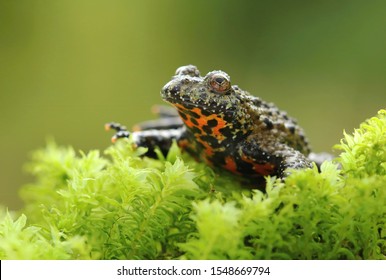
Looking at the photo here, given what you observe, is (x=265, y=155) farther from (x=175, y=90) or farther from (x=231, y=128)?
(x=175, y=90)

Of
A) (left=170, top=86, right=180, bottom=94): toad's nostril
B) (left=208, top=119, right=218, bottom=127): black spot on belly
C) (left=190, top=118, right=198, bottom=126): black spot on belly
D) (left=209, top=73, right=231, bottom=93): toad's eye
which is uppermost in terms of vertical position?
(left=209, top=73, right=231, bottom=93): toad's eye

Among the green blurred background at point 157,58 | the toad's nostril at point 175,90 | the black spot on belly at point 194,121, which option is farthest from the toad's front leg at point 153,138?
the green blurred background at point 157,58

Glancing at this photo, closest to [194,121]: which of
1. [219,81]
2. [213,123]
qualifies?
[213,123]

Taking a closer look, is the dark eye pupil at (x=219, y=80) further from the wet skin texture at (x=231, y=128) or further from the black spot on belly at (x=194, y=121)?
the black spot on belly at (x=194, y=121)

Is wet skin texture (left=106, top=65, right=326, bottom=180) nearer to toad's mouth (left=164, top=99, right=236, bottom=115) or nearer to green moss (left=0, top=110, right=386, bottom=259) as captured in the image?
toad's mouth (left=164, top=99, right=236, bottom=115)

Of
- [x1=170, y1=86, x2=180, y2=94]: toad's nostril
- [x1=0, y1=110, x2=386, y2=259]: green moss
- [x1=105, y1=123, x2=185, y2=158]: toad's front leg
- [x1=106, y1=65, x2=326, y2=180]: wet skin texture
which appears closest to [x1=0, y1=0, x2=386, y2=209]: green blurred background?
[x1=105, y1=123, x2=185, y2=158]: toad's front leg

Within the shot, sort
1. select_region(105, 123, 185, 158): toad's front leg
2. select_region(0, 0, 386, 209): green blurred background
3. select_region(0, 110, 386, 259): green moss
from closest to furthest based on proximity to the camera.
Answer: select_region(0, 110, 386, 259): green moss
select_region(105, 123, 185, 158): toad's front leg
select_region(0, 0, 386, 209): green blurred background
